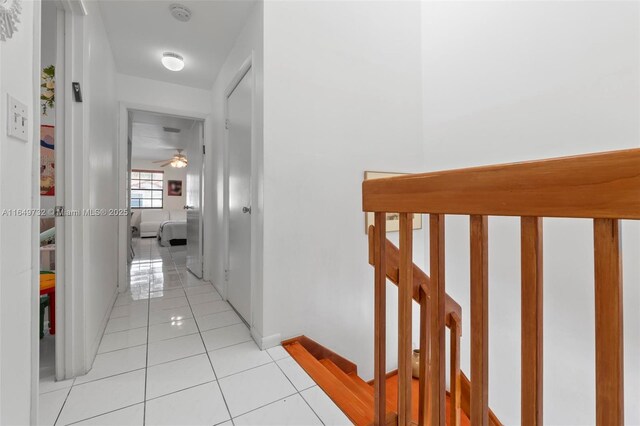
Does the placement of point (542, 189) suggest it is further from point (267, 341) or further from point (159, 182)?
point (159, 182)

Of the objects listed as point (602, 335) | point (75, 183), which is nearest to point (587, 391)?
point (602, 335)

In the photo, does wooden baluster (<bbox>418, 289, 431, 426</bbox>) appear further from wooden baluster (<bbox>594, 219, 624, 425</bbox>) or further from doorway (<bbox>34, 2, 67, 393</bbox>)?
doorway (<bbox>34, 2, 67, 393</bbox>)

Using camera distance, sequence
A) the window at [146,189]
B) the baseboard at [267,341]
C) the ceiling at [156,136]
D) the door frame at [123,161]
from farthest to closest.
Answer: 1. the window at [146,189]
2. the ceiling at [156,136]
3. the door frame at [123,161]
4. the baseboard at [267,341]

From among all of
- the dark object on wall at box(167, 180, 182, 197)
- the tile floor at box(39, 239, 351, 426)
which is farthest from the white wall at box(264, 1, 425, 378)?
the dark object on wall at box(167, 180, 182, 197)

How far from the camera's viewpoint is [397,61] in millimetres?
2596

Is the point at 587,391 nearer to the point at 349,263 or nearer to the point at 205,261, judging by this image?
the point at 349,263

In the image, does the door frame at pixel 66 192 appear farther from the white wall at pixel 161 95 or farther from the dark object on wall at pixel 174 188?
the dark object on wall at pixel 174 188

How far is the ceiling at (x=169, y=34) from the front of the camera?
209cm

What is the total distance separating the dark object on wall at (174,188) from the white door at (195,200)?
201 inches

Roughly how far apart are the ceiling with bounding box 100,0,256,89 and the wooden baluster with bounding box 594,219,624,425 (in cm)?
242

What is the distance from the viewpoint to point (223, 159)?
9.13 ft

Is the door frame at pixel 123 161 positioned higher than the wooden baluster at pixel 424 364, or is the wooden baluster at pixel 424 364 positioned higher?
the door frame at pixel 123 161

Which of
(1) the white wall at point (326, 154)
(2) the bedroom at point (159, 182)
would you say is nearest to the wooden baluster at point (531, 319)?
(1) the white wall at point (326, 154)

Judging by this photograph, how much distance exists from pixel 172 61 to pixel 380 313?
9.94 feet
